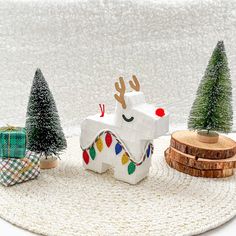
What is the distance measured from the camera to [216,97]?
1.07 metres

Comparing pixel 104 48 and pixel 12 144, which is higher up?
pixel 104 48

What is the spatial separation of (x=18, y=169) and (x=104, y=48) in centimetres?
61

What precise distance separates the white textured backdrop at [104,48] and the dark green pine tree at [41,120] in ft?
1.18

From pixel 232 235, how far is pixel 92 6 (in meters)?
0.87

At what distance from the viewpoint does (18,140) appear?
37.7 inches

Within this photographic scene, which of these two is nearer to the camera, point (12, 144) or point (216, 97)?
point (12, 144)

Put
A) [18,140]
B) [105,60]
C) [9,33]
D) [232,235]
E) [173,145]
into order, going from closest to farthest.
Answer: [232,235], [18,140], [173,145], [9,33], [105,60]

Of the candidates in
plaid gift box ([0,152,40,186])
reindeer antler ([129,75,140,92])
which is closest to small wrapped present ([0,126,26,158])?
plaid gift box ([0,152,40,186])


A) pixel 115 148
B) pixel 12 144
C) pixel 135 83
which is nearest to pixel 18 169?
pixel 12 144

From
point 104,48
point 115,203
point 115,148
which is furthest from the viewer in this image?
point 104,48

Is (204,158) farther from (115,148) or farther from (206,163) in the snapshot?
(115,148)

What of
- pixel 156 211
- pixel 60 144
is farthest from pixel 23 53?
pixel 156 211

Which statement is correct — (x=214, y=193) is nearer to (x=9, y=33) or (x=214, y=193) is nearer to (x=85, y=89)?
(x=85, y=89)

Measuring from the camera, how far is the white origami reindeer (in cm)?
94
